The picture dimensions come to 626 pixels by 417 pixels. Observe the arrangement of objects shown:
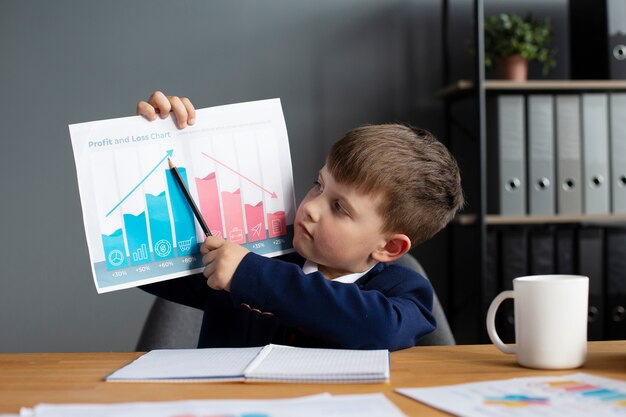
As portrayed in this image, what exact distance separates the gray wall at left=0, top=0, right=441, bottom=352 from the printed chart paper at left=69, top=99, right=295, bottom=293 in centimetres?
152

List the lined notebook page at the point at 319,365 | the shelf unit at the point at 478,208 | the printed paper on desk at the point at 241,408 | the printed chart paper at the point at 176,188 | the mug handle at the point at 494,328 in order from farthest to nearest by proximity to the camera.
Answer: the shelf unit at the point at 478,208, the printed chart paper at the point at 176,188, the mug handle at the point at 494,328, the lined notebook page at the point at 319,365, the printed paper on desk at the point at 241,408

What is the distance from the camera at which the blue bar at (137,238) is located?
1.04 meters

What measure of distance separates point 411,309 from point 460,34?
182 centimetres

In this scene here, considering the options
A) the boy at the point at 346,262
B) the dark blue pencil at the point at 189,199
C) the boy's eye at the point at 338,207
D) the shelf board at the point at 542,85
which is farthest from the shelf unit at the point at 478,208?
the dark blue pencil at the point at 189,199

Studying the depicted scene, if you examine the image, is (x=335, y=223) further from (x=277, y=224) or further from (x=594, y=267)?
(x=594, y=267)

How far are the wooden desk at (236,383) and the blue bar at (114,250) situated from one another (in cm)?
12

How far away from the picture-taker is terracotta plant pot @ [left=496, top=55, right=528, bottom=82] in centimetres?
242

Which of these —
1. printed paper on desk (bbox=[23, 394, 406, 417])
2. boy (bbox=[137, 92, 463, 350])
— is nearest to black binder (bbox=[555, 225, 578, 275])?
boy (bbox=[137, 92, 463, 350])

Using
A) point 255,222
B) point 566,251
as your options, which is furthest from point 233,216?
point 566,251

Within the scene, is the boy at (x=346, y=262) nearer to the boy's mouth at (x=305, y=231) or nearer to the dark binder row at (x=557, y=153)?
the boy's mouth at (x=305, y=231)

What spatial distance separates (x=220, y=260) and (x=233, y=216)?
0.11 metres

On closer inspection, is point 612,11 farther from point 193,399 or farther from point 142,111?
point 193,399

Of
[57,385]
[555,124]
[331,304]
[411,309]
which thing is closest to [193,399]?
[57,385]

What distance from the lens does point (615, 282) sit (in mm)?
2385
